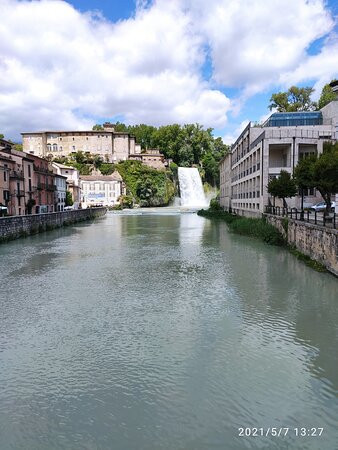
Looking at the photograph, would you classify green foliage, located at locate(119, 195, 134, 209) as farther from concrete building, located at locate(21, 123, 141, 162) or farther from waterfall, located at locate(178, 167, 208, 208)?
concrete building, located at locate(21, 123, 141, 162)

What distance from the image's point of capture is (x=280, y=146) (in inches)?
1405

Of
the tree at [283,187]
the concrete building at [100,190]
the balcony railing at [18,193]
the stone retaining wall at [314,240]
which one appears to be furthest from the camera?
the concrete building at [100,190]

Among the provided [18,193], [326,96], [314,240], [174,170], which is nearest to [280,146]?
[314,240]

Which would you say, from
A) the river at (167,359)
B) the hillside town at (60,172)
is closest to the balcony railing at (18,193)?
the hillside town at (60,172)

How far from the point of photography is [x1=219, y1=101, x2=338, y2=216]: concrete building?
112ft

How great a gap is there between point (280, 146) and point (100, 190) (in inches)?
2608

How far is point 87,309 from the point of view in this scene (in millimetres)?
12602

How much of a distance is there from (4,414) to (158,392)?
288 centimetres

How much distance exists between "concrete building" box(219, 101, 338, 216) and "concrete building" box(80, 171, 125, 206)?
2147 inches

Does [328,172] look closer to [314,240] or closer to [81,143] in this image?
[314,240]

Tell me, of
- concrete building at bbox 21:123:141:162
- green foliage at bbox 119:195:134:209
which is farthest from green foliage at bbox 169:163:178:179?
green foliage at bbox 119:195:134:209

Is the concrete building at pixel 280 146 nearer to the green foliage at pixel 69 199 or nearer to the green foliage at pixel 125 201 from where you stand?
the green foliage at pixel 69 199

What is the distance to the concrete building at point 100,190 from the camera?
94938 millimetres

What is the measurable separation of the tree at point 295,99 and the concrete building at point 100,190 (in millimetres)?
47995
